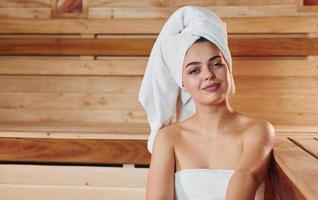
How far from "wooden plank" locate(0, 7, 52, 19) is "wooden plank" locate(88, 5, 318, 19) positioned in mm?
384

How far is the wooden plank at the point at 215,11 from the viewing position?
362 cm

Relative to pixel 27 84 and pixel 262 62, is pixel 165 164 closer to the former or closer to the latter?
pixel 262 62

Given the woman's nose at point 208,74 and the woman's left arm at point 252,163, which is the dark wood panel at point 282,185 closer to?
the woman's left arm at point 252,163

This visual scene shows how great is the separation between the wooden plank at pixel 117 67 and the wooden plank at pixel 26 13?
0.37 metres

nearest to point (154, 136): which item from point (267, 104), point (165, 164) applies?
point (165, 164)

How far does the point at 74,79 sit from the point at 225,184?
2.31 m

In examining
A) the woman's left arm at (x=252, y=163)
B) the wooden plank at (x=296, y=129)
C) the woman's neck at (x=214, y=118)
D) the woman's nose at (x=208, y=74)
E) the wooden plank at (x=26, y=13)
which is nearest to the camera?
the woman's left arm at (x=252, y=163)

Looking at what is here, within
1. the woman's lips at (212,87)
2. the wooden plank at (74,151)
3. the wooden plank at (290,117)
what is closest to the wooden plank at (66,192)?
the wooden plank at (74,151)

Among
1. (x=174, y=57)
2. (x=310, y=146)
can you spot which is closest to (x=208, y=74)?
(x=174, y=57)

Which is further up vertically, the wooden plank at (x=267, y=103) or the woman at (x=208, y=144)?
the woman at (x=208, y=144)

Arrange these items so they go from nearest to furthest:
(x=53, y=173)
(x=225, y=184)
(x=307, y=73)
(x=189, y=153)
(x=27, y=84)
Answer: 1. (x=225, y=184)
2. (x=189, y=153)
3. (x=53, y=173)
4. (x=307, y=73)
5. (x=27, y=84)

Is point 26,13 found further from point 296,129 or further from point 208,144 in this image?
point 208,144

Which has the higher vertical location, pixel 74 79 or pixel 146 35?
pixel 146 35

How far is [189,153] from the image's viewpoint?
6.09ft
